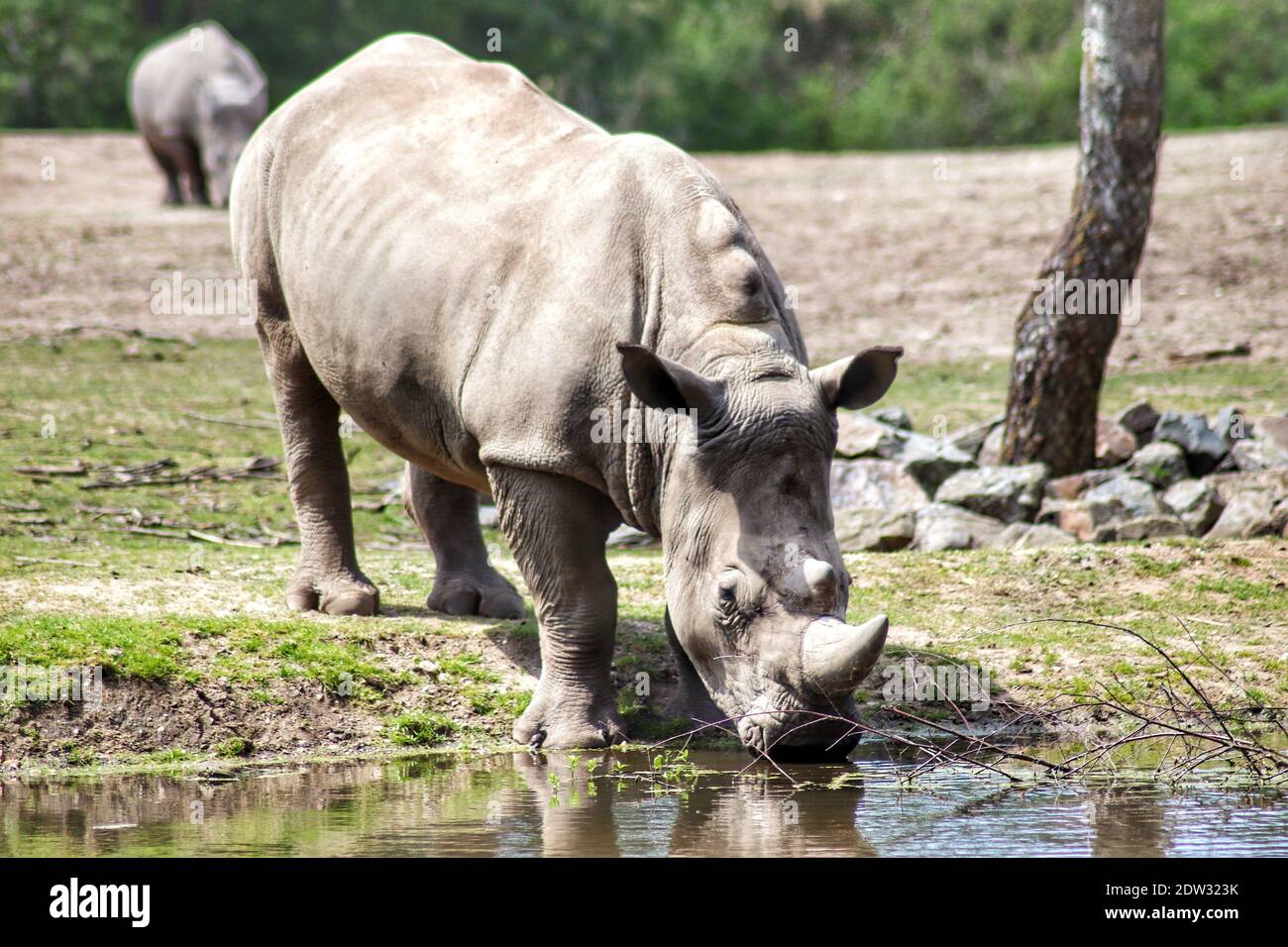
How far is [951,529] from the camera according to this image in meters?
10.2

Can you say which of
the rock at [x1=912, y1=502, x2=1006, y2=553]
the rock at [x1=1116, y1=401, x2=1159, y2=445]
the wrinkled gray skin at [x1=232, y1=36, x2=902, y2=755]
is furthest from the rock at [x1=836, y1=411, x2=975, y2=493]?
the wrinkled gray skin at [x1=232, y1=36, x2=902, y2=755]

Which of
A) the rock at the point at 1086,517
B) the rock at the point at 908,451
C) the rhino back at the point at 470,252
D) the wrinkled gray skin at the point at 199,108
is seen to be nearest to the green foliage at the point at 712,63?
the wrinkled gray skin at the point at 199,108

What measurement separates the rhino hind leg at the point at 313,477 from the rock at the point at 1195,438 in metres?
5.22

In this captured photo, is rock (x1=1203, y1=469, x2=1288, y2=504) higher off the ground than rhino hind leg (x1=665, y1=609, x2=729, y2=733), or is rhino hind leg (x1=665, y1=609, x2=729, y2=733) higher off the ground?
rock (x1=1203, y1=469, x2=1288, y2=504)

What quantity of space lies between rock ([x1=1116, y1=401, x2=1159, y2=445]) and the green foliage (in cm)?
2014

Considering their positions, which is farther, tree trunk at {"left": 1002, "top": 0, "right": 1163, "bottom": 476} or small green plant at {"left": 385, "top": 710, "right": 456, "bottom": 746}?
tree trunk at {"left": 1002, "top": 0, "right": 1163, "bottom": 476}

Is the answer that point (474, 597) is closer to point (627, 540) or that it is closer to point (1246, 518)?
point (627, 540)

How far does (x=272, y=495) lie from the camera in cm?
1184

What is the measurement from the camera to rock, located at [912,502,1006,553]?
33.2 ft

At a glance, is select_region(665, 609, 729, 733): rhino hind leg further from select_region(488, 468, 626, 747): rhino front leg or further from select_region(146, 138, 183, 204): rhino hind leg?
select_region(146, 138, 183, 204): rhino hind leg

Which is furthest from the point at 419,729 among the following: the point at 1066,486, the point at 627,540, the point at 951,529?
the point at 1066,486

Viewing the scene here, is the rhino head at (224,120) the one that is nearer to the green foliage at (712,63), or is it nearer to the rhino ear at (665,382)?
the green foliage at (712,63)

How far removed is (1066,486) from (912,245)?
9.00 m
